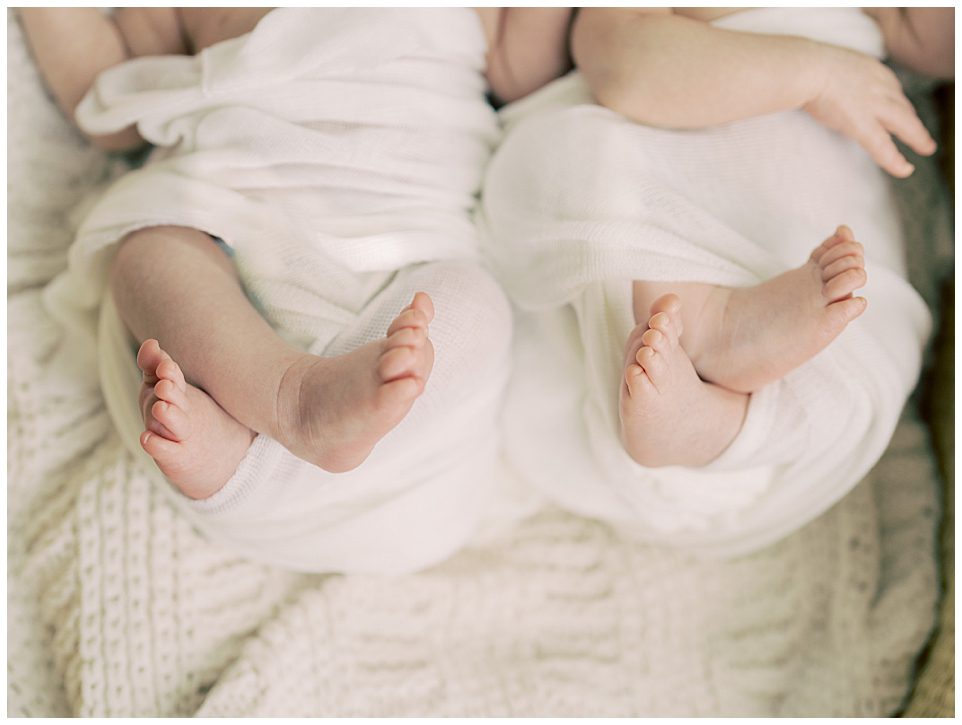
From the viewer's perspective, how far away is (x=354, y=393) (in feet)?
2.34

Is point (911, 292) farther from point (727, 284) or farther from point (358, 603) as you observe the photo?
point (358, 603)

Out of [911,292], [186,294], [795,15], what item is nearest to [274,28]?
[186,294]

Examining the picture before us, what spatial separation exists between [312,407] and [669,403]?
33 cm

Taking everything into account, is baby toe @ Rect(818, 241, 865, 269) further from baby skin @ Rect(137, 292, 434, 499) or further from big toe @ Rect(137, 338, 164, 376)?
big toe @ Rect(137, 338, 164, 376)

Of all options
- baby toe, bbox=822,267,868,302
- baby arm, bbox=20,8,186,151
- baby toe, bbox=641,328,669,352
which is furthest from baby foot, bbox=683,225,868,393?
baby arm, bbox=20,8,186,151

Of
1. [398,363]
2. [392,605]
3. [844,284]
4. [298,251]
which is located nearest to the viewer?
[398,363]

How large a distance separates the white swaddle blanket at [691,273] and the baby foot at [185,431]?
1.19ft

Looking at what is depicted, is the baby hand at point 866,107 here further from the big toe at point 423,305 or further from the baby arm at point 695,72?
the big toe at point 423,305

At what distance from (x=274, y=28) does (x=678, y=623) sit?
2.77ft

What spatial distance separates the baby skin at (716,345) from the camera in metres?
0.78

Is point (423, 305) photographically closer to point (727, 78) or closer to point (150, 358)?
point (150, 358)

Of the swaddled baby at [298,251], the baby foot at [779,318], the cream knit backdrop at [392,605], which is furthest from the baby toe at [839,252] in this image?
the cream knit backdrop at [392,605]

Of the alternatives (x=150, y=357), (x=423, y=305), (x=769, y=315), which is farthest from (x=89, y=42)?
(x=769, y=315)

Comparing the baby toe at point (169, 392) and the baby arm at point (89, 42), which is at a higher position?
the baby arm at point (89, 42)
